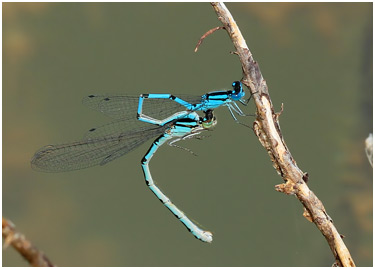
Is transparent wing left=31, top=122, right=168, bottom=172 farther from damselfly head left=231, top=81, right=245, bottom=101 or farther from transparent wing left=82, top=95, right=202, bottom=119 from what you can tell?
damselfly head left=231, top=81, right=245, bottom=101

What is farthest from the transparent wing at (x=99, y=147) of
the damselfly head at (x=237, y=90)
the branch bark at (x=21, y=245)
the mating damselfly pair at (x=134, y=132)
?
the branch bark at (x=21, y=245)

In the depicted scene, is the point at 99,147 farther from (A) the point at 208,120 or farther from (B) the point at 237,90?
(B) the point at 237,90

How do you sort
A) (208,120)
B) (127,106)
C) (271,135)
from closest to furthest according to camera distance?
(271,135) < (208,120) < (127,106)

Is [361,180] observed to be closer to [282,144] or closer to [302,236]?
[302,236]

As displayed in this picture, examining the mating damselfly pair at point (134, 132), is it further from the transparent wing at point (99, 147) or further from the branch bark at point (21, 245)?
the branch bark at point (21, 245)

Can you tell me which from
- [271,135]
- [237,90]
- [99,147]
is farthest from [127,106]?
[271,135]

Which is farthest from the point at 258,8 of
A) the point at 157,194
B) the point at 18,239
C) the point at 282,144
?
the point at 18,239
